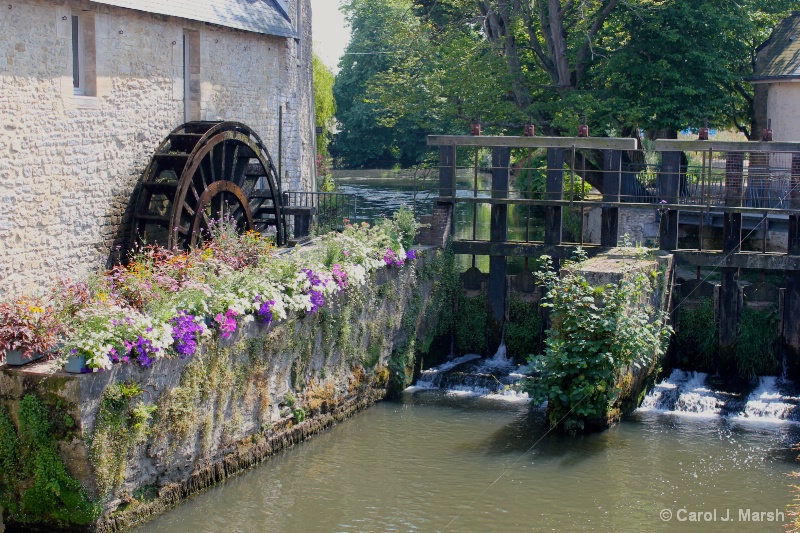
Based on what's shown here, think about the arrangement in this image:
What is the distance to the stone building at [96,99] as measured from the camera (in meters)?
11.1

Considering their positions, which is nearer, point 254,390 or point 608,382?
point 254,390

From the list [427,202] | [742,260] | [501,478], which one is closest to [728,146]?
[742,260]

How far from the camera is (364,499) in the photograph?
917 centimetres

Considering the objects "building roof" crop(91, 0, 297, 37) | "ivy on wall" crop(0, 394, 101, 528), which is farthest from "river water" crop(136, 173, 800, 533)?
"building roof" crop(91, 0, 297, 37)

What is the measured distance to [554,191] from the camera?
14.1 m

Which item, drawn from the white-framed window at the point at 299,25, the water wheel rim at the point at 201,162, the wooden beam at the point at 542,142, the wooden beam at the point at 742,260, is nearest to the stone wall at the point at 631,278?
the wooden beam at the point at 742,260

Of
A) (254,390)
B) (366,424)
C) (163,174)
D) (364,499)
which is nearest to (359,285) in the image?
(366,424)

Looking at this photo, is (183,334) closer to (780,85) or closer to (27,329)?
(27,329)

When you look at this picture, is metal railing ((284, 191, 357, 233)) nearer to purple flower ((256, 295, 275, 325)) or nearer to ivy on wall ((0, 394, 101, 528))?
purple flower ((256, 295, 275, 325))

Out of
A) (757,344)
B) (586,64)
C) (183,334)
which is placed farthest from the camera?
(586,64)

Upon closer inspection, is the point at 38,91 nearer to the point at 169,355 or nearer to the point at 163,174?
the point at 163,174

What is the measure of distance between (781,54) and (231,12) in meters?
10.4

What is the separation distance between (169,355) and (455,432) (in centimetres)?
389

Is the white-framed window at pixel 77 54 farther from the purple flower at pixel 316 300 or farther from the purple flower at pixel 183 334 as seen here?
the purple flower at pixel 183 334
